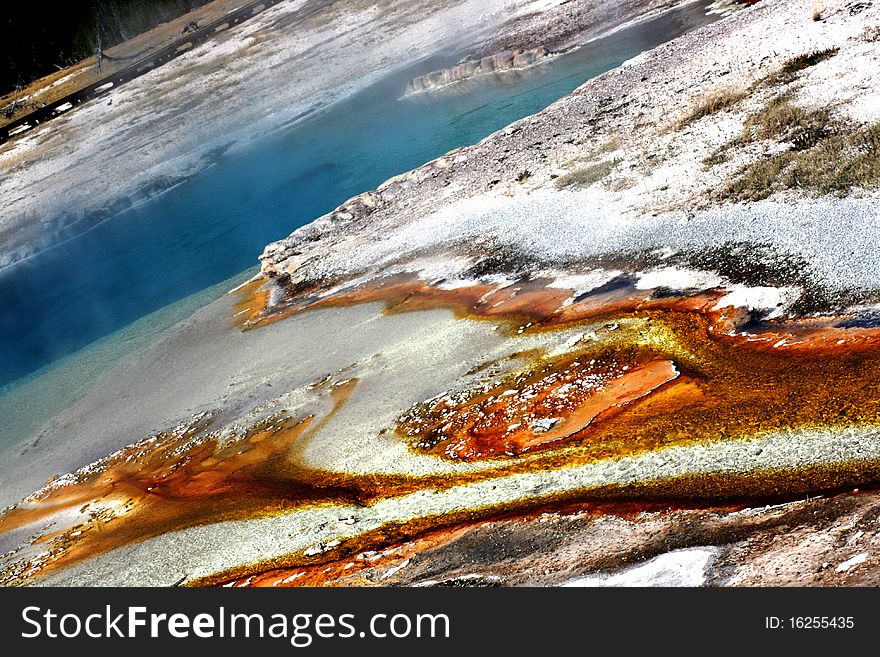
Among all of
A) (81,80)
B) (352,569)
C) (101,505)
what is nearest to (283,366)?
(101,505)

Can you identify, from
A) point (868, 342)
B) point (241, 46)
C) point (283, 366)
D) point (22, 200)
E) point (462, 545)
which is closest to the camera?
point (462, 545)

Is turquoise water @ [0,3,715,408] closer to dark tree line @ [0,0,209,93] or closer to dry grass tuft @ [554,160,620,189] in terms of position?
dry grass tuft @ [554,160,620,189]

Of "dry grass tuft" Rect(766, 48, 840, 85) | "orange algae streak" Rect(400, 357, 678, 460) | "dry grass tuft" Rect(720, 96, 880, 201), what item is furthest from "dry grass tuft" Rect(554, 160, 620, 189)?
"orange algae streak" Rect(400, 357, 678, 460)

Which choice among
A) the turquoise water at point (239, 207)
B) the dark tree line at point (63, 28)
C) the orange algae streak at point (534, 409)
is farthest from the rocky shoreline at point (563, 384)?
the dark tree line at point (63, 28)

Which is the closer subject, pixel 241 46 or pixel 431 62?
pixel 431 62

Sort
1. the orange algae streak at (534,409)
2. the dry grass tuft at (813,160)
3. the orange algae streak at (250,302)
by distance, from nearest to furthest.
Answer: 1. the orange algae streak at (534,409)
2. the dry grass tuft at (813,160)
3. the orange algae streak at (250,302)

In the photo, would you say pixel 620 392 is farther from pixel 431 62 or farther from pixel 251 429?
pixel 431 62

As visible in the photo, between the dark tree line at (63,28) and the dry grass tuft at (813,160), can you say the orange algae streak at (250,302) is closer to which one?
the dry grass tuft at (813,160)
